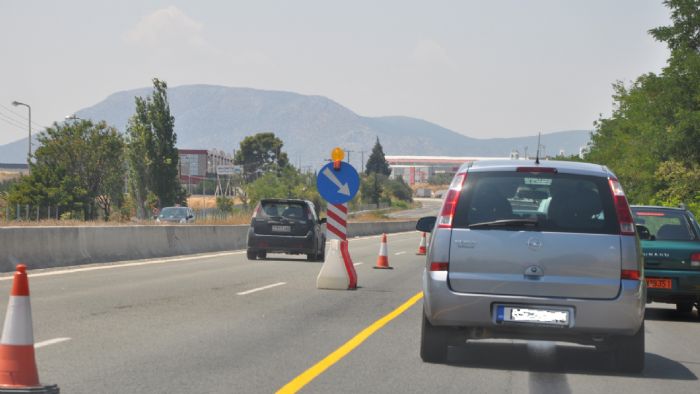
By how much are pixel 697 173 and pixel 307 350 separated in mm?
47954

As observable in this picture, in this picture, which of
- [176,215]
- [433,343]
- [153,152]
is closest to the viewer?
[433,343]

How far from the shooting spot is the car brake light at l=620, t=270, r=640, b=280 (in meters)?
8.49

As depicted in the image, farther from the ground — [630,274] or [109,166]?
[109,166]

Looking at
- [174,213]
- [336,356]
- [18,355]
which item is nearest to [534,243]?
[336,356]

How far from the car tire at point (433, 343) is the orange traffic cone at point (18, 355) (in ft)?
11.7

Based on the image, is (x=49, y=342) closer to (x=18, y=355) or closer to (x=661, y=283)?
(x=18, y=355)

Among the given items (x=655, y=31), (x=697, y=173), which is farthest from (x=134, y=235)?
(x=655, y=31)

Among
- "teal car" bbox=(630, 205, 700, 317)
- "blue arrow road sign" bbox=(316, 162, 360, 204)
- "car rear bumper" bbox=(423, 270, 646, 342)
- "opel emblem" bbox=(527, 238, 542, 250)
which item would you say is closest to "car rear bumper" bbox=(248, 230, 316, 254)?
"blue arrow road sign" bbox=(316, 162, 360, 204)

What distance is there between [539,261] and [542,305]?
359mm

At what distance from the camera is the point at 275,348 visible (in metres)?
9.91

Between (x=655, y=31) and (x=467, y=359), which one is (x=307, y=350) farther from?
(x=655, y=31)

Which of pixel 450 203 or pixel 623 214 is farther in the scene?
pixel 450 203

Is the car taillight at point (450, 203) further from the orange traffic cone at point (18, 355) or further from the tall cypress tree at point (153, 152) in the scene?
the tall cypress tree at point (153, 152)

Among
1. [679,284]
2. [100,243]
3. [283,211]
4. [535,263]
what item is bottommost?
[100,243]
